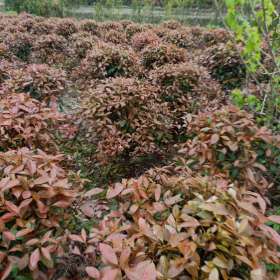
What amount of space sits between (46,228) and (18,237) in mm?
143

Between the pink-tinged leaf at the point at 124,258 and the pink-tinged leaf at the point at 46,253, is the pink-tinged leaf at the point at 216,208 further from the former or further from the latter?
the pink-tinged leaf at the point at 46,253

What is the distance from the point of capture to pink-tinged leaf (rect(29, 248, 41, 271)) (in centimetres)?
129

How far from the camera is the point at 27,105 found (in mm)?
2631

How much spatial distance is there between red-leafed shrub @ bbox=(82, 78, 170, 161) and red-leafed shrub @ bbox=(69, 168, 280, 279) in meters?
1.42

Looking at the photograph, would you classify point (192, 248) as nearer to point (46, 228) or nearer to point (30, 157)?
point (46, 228)

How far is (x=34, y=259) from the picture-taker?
131cm

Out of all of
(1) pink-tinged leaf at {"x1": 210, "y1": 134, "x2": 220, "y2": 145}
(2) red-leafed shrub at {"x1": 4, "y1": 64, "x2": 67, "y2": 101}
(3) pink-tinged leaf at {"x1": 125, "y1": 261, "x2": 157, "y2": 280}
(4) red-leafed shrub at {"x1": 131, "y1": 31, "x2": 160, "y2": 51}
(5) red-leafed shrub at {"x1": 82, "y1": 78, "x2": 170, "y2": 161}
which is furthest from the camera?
(4) red-leafed shrub at {"x1": 131, "y1": 31, "x2": 160, "y2": 51}

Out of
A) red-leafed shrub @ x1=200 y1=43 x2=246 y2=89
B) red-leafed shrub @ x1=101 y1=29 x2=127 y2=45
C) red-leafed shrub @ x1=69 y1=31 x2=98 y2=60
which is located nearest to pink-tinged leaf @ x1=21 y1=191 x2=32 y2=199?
red-leafed shrub @ x1=200 y1=43 x2=246 y2=89

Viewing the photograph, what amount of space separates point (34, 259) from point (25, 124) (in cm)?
139

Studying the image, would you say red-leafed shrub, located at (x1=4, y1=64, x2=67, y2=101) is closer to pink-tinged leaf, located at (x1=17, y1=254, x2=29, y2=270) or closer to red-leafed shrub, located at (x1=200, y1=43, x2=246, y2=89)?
red-leafed shrub, located at (x1=200, y1=43, x2=246, y2=89)

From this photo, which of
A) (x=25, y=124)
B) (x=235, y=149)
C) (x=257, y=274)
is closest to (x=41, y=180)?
(x=257, y=274)

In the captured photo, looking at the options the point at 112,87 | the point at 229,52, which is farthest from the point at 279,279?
the point at 229,52

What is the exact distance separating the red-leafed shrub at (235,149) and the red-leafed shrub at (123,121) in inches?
27.9

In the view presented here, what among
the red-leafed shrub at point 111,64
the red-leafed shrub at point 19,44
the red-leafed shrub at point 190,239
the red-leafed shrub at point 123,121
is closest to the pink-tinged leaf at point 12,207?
Answer: the red-leafed shrub at point 190,239
